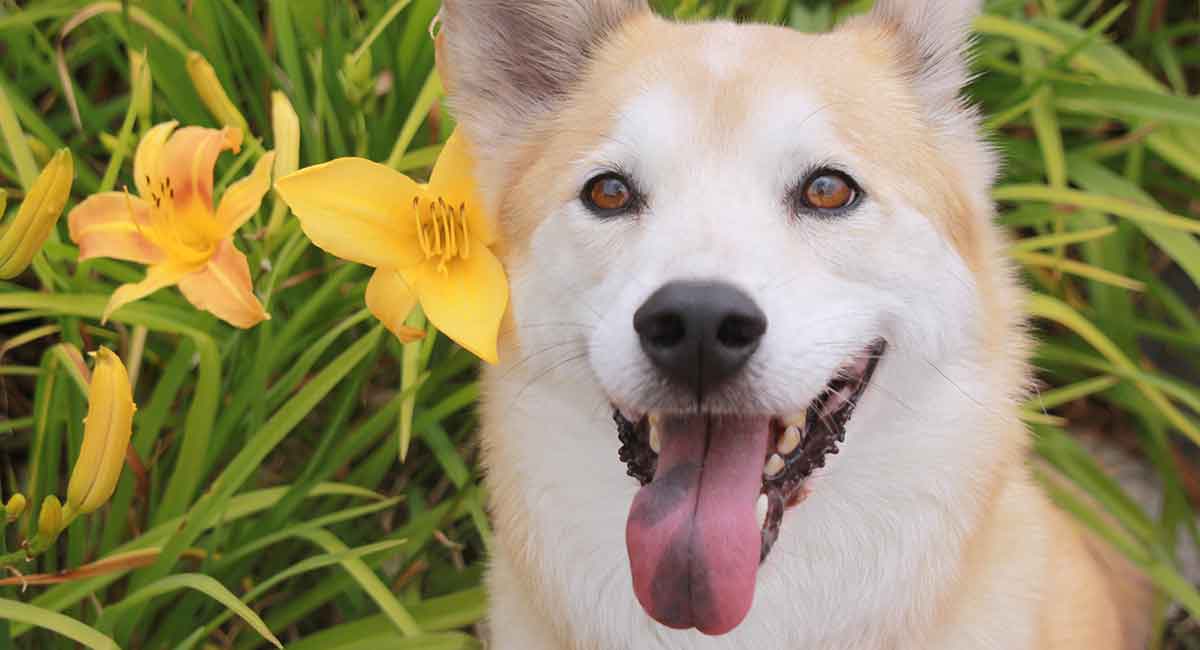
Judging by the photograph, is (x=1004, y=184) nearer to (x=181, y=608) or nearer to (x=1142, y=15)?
(x=1142, y=15)

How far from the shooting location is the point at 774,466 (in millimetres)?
1873

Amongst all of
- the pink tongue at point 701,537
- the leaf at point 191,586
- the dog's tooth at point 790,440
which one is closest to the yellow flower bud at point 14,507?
the leaf at point 191,586

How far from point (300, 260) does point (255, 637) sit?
81 centimetres

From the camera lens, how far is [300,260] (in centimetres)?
274

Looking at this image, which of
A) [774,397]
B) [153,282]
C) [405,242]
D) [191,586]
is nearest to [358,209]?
[405,242]

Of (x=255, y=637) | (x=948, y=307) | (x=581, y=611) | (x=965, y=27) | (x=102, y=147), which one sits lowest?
(x=255, y=637)

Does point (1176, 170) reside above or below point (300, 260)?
above

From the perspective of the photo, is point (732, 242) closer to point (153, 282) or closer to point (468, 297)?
point (468, 297)

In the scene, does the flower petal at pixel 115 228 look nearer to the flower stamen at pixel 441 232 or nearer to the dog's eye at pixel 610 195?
the flower stamen at pixel 441 232

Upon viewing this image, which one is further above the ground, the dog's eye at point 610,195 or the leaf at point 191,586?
the dog's eye at point 610,195

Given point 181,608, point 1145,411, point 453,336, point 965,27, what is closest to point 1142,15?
point 1145,411

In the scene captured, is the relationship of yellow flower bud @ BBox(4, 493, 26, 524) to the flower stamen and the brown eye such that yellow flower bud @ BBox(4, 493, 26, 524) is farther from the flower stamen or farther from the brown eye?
the brown eye

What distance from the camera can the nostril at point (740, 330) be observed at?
5.38 feet

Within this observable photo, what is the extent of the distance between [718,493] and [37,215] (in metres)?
0.99
